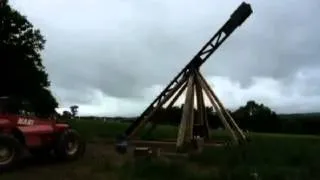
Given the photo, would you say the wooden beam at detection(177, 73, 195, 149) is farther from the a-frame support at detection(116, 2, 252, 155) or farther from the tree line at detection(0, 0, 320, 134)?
the tree line at detection(0, 0, 320, 134)

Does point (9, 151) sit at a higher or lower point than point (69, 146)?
lower

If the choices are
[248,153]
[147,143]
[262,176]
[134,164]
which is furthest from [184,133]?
[262,176]

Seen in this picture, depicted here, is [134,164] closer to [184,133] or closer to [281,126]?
[184,133]

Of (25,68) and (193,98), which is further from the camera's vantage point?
(25,68)

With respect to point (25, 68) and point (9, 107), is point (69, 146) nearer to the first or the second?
point (9, 107)

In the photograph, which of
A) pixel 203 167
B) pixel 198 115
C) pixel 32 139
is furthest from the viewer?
pixel 198 115

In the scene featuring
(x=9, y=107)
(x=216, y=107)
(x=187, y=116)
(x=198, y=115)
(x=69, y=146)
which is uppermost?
(x=216, y=107)

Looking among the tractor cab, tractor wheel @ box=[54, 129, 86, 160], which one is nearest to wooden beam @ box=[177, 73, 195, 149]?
tractor wheel @ box=[54, 129, 86, 160]

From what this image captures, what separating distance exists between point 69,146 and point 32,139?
5.26 feet

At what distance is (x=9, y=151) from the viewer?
18.3 metres

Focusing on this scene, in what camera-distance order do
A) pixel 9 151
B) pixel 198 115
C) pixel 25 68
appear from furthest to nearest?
pixel 25 68 < pixel 198 115 < pixel 9 151

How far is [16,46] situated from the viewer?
186ft

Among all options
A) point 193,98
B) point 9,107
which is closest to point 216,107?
point 193,98

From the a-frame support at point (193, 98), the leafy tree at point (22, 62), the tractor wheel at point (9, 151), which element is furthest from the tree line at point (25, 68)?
the tractor wheel at point (9, 151)
